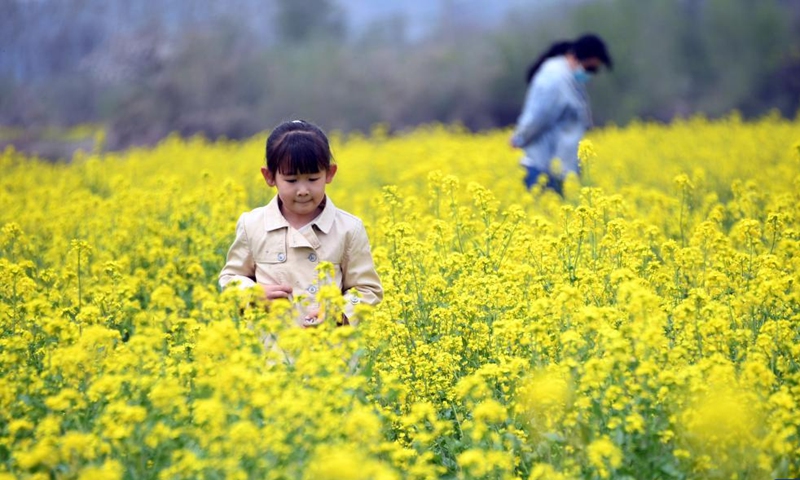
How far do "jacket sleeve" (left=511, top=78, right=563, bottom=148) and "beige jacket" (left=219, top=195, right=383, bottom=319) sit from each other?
432 cm

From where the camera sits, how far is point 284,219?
4.41m

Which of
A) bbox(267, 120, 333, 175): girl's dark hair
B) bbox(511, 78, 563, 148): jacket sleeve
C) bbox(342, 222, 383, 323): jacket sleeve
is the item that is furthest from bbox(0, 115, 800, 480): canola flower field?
bbox(511, 78, 563, 148): jacket sleeve

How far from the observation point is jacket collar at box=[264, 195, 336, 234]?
438 centimetres

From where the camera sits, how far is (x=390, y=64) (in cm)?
2698

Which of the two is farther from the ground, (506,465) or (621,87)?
(621,87)

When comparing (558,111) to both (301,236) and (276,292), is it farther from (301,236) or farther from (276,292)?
(276,292)

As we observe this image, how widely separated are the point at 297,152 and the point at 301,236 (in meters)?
0.41

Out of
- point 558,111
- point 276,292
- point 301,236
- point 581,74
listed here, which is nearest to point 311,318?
point 276,292

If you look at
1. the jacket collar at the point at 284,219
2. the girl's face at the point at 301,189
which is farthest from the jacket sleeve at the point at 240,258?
the girl's face at the point at 301,189

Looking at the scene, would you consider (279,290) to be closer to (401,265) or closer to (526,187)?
(401,265)

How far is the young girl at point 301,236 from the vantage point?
423 cm

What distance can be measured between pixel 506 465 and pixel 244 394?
90 cm

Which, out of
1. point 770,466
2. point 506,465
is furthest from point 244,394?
point 770,466

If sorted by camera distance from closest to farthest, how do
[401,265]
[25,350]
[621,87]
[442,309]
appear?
[25,350]
[442,309]
[401,265]
[621,87]
